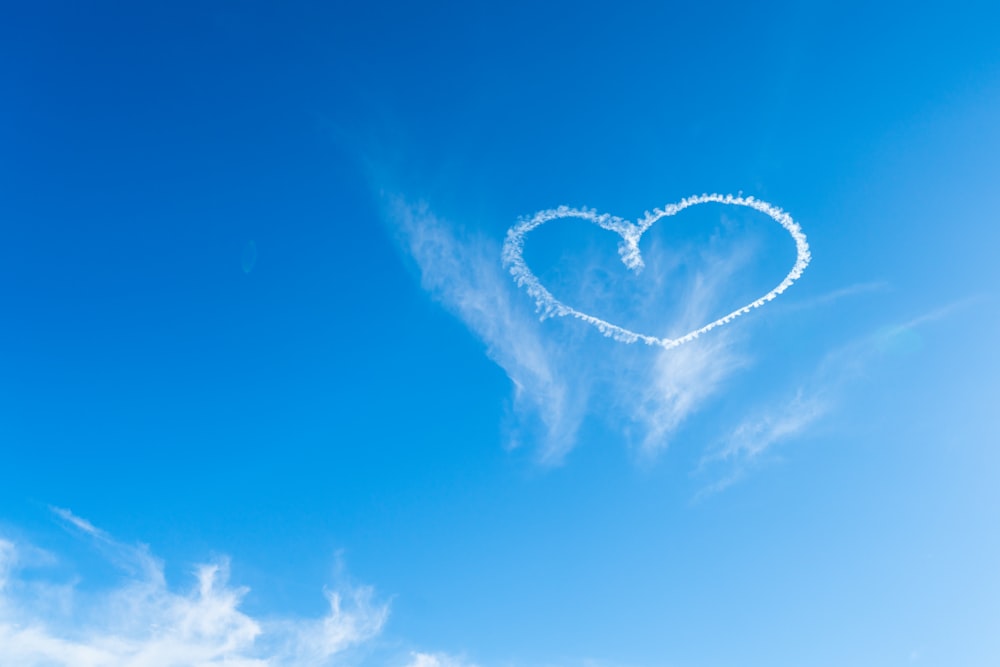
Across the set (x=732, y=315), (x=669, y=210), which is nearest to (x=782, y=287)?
(x=732, y=315)

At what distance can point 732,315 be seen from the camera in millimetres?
53594

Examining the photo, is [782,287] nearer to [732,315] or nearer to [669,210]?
[732,315]

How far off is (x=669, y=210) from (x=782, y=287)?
12050 millimetres

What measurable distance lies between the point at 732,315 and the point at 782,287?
4686 mm

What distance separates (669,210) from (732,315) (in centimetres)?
1123

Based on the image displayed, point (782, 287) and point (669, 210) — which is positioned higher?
point (669, 210)

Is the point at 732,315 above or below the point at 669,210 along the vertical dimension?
below

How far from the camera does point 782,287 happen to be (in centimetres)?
5203
